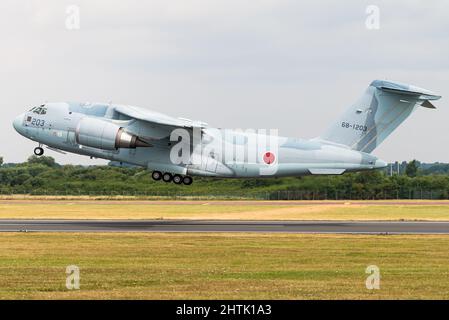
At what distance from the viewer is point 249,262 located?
1135 inches

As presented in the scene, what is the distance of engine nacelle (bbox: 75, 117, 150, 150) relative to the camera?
42.2m

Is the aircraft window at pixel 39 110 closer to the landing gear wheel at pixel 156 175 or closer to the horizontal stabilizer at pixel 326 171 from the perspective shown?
the landing gear wheel at pixel 156 175

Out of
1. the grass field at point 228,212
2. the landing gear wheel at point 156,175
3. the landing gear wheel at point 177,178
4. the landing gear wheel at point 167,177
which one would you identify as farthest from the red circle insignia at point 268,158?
the grass field at point 228,212

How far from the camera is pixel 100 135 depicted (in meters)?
42.2

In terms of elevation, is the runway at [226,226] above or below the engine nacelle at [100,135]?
below

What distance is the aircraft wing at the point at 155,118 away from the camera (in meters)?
42.9

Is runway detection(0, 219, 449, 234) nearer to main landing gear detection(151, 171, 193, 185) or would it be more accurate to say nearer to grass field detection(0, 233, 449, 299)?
main landing gear detection(151, 171, 193, 185)

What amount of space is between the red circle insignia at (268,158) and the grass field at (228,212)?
9.84 m

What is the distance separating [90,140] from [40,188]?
151ft

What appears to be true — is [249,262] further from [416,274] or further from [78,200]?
[78,200]
